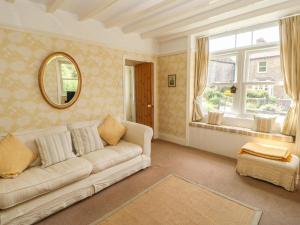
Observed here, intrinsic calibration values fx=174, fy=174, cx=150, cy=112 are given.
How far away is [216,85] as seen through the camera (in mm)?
3975

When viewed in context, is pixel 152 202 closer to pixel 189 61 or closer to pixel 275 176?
pixel 275 176

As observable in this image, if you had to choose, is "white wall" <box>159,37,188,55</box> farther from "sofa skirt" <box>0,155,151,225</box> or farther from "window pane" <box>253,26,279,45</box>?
"sofa skirt" <box>0,155,151,225</box>

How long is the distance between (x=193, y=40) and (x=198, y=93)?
1.21m

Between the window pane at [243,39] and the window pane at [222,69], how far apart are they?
280 millimetres

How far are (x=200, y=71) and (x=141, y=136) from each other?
2.12 metres

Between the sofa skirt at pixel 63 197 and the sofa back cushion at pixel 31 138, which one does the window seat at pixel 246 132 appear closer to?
the sofa skirt at pixel 63 197

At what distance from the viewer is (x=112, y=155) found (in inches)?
101

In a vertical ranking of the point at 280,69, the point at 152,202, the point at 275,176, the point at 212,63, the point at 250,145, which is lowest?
the point at 152,202

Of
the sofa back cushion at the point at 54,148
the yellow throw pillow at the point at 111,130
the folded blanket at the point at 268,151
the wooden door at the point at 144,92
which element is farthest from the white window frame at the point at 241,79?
the sofa back cushion at the point at 54,148

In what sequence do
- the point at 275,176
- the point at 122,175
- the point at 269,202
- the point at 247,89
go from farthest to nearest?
1. the point at 247,89
2. the point at 122,175
3. the point at 275,176
4. the point at 269,202

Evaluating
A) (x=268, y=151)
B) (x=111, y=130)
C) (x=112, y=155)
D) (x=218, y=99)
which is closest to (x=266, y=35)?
(x=218, y=99)

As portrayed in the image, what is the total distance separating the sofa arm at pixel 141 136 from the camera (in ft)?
9.88

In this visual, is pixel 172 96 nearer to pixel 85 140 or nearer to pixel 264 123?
pixel 264 123

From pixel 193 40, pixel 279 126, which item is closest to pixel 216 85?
pixel 193 40
